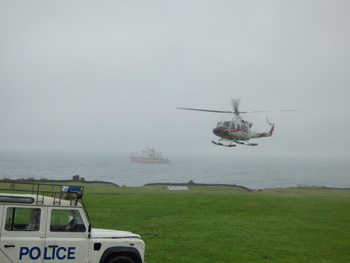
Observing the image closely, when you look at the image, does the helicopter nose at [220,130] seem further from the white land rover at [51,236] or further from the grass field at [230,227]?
the white land rover at [51,236]

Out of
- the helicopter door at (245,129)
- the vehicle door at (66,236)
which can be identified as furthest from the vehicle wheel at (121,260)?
the helicopter door at (245,129)

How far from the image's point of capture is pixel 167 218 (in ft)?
70.8

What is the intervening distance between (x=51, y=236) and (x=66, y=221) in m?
0.49

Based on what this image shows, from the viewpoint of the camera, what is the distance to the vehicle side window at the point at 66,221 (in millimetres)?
8664

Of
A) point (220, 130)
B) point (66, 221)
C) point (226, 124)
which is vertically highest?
point (226, 124)

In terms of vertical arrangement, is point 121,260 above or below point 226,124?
below

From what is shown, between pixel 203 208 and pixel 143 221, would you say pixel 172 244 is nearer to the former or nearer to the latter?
pixel 143 221

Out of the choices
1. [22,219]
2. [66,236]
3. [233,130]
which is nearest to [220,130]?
[233,130]

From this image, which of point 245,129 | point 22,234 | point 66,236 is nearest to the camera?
point 22,234

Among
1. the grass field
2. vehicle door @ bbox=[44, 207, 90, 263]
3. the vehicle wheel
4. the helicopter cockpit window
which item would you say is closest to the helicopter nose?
the helicopter cockpit window

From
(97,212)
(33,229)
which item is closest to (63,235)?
(33,229)

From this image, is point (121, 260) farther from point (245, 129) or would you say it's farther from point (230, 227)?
point (245, 129)

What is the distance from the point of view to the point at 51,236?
8531mm

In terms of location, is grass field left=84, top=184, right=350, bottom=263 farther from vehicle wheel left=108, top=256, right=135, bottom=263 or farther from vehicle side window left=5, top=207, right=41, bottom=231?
vehicle side window left=5, top=207, right=41, bottom=231
